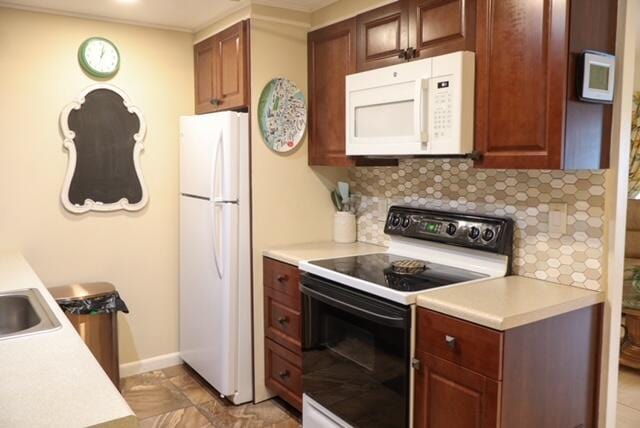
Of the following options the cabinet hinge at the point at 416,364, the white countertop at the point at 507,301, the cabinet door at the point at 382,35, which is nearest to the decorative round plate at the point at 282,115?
the cabinet door at the point at 382,35

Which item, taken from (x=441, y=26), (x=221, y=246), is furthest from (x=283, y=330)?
(x=441, y=26)

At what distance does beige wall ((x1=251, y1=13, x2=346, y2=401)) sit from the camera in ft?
9.96

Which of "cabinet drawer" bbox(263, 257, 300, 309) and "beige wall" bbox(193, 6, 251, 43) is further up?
"beige wall" bbox(193, 6, 251, 43)

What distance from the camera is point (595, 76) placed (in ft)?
6.30

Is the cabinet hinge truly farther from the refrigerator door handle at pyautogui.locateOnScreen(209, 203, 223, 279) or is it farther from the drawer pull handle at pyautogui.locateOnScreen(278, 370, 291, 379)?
the refrigerator door handle at pyautogui.locateOnScreen(209, 203, 223, 279)

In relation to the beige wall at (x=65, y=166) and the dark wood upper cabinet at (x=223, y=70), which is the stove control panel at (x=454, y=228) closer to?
the dark wood upper cabinet at (x=223, y=70)

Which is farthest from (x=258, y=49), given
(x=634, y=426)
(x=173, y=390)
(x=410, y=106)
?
(x=634, y=426)

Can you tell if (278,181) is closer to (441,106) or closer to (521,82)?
(441,106)

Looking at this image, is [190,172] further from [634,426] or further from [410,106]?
[634,426]

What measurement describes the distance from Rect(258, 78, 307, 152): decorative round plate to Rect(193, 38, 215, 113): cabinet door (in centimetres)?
48

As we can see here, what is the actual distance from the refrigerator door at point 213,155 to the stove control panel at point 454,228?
2.92 feet

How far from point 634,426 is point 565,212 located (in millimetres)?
1537

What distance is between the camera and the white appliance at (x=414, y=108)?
7.14ft

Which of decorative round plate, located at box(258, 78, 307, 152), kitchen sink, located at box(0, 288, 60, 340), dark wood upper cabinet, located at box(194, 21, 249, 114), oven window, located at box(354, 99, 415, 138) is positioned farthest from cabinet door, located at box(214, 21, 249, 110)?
kitchen sink, located at box(0, 288, 60, 340)
